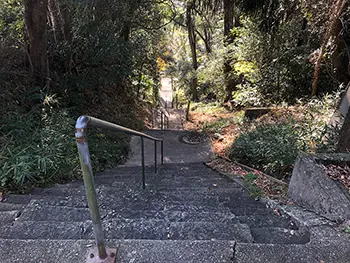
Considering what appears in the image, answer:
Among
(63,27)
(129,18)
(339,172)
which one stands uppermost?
(129,18)

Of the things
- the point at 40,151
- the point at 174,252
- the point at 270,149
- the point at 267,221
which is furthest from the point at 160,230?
the point at 270,149

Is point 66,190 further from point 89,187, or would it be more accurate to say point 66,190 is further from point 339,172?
point 339,172

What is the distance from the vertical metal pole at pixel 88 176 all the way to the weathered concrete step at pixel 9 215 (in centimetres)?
89

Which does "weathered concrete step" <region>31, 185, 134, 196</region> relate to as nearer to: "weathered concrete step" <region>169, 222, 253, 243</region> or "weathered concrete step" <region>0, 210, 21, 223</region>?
"weathered concrete step" <region>0, 210, 21, 223</region>

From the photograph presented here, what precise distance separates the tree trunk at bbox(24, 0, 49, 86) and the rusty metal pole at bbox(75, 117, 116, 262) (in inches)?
153

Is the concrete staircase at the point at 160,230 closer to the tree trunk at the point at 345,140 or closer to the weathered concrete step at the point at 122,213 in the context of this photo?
the weathered concrete step at the point at 122,213

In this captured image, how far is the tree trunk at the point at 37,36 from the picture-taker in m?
3.90

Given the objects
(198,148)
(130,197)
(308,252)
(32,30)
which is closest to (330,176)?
(308,252)

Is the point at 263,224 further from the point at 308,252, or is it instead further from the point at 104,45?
the point at 104,45

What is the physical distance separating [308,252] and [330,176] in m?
0.88

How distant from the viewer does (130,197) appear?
229 centimetres

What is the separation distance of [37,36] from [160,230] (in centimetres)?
402

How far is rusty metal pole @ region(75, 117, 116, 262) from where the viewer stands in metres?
0.99

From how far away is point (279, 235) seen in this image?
1550 millimetres
